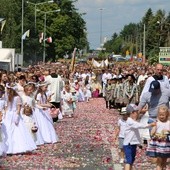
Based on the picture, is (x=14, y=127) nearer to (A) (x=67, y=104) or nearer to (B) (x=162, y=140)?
(B) (x=162, y=140)

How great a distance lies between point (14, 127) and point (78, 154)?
1.54 meters

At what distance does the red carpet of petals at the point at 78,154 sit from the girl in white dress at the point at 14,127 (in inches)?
10.0

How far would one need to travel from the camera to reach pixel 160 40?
12900cm

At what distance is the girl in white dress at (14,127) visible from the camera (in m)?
14.9

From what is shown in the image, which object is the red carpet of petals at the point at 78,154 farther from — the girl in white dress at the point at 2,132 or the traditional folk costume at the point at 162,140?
the traditional folk costume at the point at 162,140

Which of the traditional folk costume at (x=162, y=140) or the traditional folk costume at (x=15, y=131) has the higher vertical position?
the traditional folk costume at (x=162, y=140)

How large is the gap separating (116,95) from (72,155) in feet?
48.2

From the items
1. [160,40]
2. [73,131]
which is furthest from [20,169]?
[160,40]

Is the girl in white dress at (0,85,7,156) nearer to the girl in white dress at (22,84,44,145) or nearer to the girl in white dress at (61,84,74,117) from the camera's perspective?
the girl in white dress at (22,84,44,145)

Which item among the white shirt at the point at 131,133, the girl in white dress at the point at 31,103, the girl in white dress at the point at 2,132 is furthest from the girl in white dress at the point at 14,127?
the white shirt at the point at 131,133

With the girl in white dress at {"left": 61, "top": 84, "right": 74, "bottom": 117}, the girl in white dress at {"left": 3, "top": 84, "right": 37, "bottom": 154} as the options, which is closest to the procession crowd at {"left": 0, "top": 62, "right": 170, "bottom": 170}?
the girl in white dress at {"left": 3, "top": 84, "right": 37, "bottom": 154}

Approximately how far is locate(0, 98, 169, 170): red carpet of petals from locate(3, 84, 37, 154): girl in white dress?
25cm

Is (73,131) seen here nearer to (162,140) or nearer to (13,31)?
(162,140)

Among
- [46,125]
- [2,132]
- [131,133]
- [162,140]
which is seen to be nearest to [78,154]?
[2,132]
